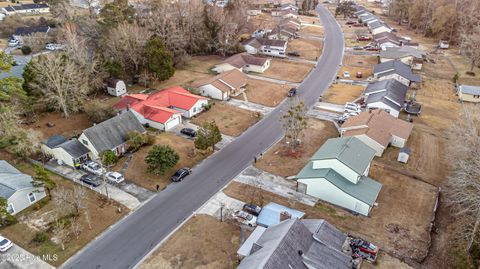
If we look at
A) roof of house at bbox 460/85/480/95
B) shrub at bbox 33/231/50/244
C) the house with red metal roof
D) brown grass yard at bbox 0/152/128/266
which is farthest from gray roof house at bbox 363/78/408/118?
shrub at bbox 33/231/50/244

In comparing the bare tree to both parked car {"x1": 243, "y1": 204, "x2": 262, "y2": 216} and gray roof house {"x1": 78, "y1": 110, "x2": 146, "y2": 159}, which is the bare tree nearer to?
parked car {"x1": 243, "y1": 204, "x2": 262, "y2": 216}

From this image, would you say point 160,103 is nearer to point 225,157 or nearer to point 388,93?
Answer: point 225,157

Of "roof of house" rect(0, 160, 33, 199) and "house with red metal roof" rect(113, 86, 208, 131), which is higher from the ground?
"house with red metal roof" rect(113, 86, 208, 131)

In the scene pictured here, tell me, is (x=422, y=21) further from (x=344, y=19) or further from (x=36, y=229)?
(x=36, y=229)

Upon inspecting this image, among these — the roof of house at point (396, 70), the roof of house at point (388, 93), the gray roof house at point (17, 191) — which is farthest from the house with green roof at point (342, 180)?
the roof of house at point (396, 70)

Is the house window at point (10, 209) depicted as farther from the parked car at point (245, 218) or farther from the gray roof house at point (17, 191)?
the parked car at point (245, 218)

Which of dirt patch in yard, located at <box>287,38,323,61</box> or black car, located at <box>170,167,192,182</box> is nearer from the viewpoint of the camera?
black car, located at <box>170,167,192,182</box>

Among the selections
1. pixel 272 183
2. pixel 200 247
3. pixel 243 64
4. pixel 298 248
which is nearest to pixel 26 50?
pixel 243 64
